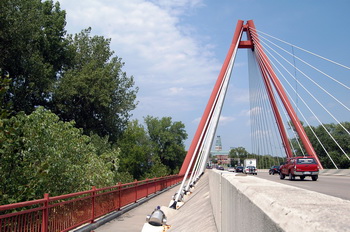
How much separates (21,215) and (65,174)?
6004 mm

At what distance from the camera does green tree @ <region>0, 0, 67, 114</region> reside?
25125mm

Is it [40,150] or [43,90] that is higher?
[43,90]

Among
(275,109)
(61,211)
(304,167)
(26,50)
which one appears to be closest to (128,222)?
(61,211)

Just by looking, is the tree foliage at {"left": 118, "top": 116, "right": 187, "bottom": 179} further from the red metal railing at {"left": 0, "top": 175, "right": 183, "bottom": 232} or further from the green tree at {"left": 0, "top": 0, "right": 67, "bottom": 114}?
the red metal railing at {"left": 0, "top": 175, "right": 183, "bottom": 232}

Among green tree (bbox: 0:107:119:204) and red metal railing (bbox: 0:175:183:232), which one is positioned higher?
green tree (bbox: 0:107:119:204)

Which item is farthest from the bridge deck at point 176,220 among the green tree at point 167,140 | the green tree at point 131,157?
the green tree at point 167,140

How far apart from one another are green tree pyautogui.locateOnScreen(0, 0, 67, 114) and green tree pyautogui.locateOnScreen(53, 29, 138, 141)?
2.18m

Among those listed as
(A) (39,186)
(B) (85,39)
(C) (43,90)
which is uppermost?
(B) (85,39)

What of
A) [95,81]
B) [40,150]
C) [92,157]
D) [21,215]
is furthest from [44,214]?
[95,81]

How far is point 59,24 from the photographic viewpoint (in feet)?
116

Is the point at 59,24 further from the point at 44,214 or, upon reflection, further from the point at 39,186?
the point at 44,214

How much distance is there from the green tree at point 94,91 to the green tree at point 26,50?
7.14ft

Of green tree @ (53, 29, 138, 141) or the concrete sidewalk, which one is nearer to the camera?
the concrete sidewalk

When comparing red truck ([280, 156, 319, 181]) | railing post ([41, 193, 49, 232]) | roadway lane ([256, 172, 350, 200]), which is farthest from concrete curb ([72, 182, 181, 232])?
red truck ([280, 156, 319, 181])
